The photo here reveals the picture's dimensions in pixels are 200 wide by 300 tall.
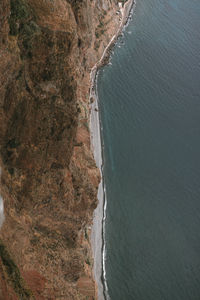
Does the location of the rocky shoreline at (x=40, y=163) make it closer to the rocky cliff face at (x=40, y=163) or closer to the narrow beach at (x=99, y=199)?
the rocky cliff face at (x=40, y=163)

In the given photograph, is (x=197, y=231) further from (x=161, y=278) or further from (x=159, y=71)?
(x=159, y=71)

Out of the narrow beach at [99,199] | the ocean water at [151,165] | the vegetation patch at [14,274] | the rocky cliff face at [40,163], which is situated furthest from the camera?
the ocean water at [151,165]

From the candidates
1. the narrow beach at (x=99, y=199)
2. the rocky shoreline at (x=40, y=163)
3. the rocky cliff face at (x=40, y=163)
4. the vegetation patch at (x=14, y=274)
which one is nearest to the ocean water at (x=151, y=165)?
the narrow beach at (x=99, y=199)

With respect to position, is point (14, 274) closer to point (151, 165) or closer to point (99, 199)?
point (99, 199)

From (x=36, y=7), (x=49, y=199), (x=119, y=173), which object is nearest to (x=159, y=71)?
(x=119, y=173)

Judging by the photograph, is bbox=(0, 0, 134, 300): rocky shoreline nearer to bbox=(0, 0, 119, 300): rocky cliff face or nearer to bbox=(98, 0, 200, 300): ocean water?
bbox=(0, 0, 119, 300): rocky cliff face

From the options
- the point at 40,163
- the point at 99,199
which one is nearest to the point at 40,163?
the point at 40,163
